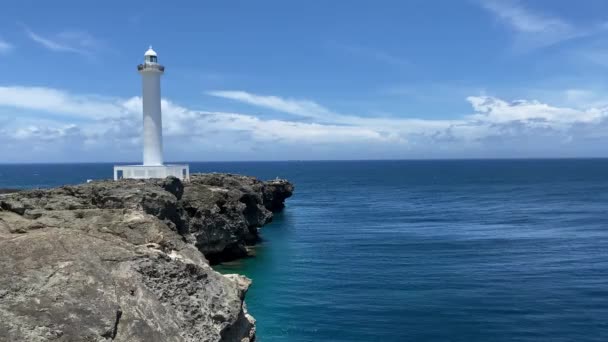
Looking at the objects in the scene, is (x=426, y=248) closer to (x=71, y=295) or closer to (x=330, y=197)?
(x=71, y=295)

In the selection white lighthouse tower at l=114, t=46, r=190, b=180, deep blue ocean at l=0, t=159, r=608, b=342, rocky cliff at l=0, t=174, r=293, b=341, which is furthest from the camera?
white lighthouse tower at l=114, t=46, r=190, b=180

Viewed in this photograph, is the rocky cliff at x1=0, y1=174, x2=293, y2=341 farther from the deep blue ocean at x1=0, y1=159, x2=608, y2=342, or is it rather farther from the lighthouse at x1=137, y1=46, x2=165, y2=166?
the lighthouse at x1=137, y1=46, x2=165, y2=166

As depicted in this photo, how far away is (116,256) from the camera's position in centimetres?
1318

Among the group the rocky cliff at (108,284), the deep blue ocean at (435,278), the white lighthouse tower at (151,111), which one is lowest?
the deep blue ocean at (435,278)

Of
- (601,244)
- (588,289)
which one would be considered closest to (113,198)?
(588,289)

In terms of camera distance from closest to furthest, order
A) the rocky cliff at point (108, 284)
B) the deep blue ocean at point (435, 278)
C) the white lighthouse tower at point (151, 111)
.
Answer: the rocky cliff at point (108, 284) → the deep blue ocean at point (435, 278) → the white lighthouse tower at point (151, 111)

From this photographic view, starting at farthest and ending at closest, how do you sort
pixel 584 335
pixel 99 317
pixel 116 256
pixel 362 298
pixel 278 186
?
pixel 278 186
pixel 362 298
pixel 584 335
pixel 116 256
pixel 99 317

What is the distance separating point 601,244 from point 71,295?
A: 178 ft

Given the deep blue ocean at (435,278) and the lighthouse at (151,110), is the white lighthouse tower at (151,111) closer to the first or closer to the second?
the lighthouse at (151,110)

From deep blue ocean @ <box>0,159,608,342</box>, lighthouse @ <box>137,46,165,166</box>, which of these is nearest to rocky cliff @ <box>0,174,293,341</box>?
deep blue ocean @ <box>0,159,608,342</box>

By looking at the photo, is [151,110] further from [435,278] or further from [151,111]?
[435,278]

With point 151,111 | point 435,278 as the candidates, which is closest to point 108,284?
point 435,278

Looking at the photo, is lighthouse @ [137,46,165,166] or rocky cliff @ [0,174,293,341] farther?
lighthouse @ [137,46,165,166]

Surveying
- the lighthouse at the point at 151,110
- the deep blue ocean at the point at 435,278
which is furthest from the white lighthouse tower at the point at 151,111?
the deep blue ocean at the point at 435,278
